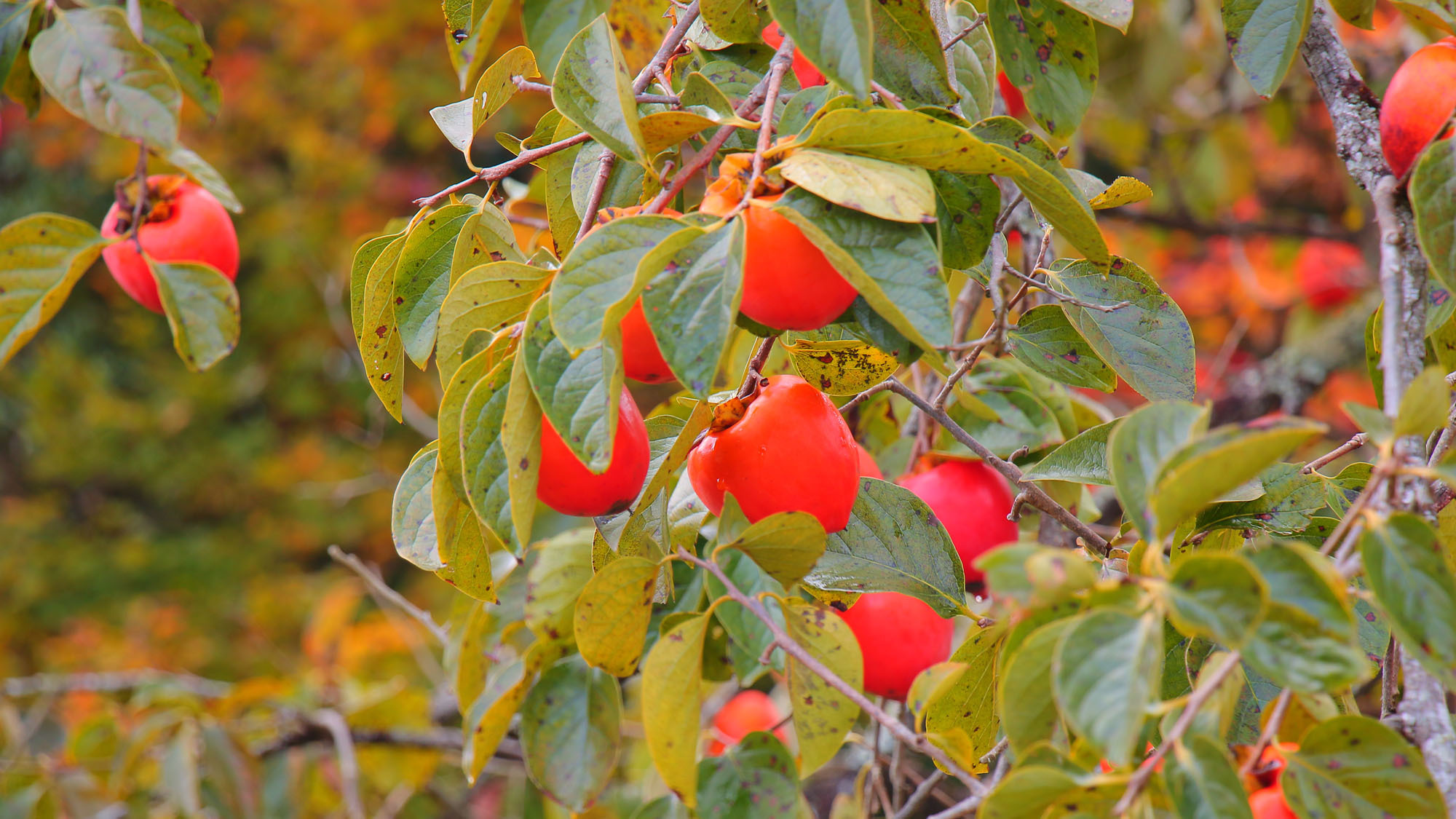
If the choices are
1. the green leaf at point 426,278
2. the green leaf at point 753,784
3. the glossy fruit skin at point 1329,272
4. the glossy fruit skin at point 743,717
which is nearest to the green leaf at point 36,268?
the green leaf at point 426,278

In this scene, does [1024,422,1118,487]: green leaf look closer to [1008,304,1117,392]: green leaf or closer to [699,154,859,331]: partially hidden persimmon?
[1008,304,1117,392]: green leaf

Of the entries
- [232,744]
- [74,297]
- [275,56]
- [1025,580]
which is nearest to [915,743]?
[1025,580]

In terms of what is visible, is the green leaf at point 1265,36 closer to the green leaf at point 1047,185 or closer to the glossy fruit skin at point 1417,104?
the glossy fruit skin at point 1417,104

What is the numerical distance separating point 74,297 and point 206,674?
1537mm

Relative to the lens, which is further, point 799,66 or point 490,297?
point 799,66

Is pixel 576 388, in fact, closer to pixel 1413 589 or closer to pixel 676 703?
pixel 676 703

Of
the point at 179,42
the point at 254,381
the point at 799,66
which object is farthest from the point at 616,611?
the point at 254,381

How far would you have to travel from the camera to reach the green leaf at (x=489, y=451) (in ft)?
1.48

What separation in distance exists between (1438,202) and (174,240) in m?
0.86

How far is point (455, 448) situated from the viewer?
478 mm

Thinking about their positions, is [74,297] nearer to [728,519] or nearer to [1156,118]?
[1156,118]

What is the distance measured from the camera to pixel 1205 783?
34 cm

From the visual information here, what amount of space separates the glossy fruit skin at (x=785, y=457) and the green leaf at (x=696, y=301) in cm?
14

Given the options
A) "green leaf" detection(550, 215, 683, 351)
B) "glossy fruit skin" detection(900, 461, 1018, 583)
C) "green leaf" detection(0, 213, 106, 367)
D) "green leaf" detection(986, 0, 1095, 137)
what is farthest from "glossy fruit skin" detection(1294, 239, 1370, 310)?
"green leaf" detection(0, 213, 106, 367)
